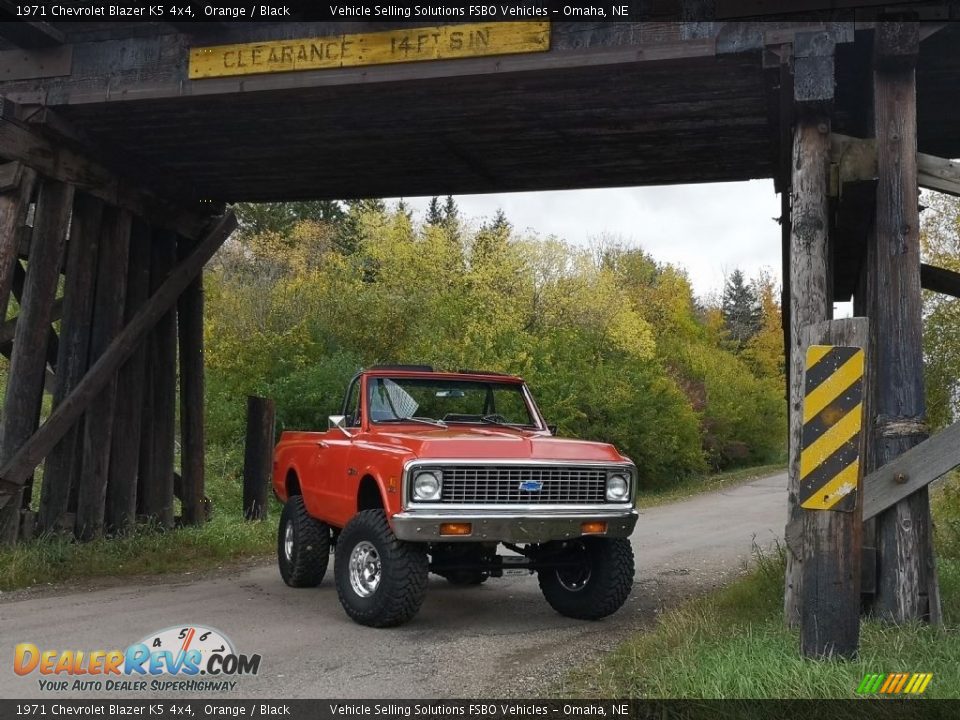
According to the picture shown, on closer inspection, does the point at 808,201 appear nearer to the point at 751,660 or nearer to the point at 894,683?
the point at 751,660

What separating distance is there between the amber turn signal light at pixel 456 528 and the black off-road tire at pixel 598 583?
1218 mm

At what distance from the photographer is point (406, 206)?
178 feet

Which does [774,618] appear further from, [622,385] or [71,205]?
[622,385]

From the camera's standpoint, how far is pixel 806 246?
6.90 metres

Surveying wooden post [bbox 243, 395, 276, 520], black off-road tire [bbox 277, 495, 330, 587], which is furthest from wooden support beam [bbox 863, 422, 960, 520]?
wooden post [bbox 243, 395, 276, 520]

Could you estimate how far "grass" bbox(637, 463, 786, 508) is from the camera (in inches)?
864

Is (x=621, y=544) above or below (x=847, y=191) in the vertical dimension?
below

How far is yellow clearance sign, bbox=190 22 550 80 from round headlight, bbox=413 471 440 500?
3432mm

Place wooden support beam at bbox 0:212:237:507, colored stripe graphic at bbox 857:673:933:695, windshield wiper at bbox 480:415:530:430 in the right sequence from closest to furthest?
colored stripe graphic at bbox 857:673:933:695
windshield wiper at bbox 480:415:530:430
wooden support beam at bbox 0:212:237:507

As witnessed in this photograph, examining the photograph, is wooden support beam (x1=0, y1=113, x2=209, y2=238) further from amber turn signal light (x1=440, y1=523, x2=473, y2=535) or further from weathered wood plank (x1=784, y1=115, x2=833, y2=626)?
weathered wood plank (x1=784, y1=115, x2=833, y2=626)

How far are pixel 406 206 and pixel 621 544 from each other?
47.7 metres

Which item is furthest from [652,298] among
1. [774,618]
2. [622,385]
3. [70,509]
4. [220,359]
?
[774,618]

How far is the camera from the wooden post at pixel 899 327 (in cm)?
632

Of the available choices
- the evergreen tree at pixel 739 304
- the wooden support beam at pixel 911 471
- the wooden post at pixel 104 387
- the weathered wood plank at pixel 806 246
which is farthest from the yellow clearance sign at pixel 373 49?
the evergreen tree at pixel 739 304
